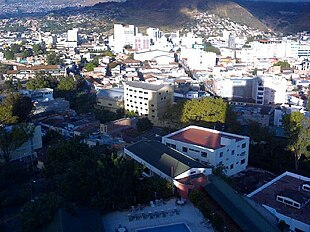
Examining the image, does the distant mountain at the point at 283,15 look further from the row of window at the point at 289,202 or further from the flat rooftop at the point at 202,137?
the row of window at the point at 289,202

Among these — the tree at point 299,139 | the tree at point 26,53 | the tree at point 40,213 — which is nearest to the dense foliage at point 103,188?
the tree at point 40,213

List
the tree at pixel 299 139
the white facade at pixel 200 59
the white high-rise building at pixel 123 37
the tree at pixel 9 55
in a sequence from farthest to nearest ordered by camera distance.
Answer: the white high-rise building at pixel 123 37, the tree at pixel 9 55, the white facade at pixel 200 59, the tree at pixel 299 139

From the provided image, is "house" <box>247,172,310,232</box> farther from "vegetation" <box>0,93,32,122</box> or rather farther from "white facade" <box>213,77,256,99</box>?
"white facade" <box>213,77,256,99</box>

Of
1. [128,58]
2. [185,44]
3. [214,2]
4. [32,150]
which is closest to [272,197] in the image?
[32,150]

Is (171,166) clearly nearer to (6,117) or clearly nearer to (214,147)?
(214,147)

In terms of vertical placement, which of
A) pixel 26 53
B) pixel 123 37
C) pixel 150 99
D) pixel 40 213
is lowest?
pixel 40 213

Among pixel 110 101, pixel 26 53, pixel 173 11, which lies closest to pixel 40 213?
pixel 110 101
